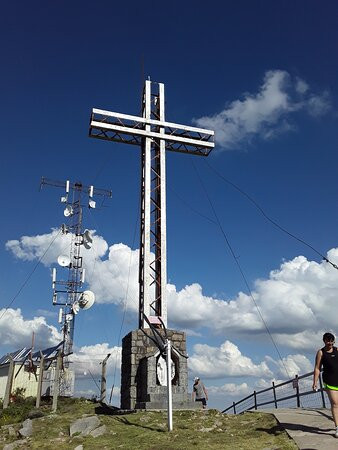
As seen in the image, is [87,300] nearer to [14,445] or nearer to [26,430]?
[26,430]

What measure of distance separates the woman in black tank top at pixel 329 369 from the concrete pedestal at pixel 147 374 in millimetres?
8446

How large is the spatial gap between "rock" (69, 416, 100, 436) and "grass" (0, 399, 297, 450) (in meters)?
0.25

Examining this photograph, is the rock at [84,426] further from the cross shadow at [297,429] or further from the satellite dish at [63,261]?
the satellite dish at [63,261]

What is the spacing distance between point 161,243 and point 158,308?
3029 millimetres

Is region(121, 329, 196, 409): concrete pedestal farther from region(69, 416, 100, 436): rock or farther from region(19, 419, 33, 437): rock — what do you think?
region(19, 419, 33, 437): rock

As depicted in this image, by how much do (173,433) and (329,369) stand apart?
464 cm

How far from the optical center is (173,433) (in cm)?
1143

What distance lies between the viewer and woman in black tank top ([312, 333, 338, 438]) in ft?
29.6

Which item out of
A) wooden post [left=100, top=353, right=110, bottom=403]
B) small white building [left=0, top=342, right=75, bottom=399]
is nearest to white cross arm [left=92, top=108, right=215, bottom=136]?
wooden post [left=100, top=353, right=110, bottom=403]

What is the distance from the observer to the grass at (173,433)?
403 inches

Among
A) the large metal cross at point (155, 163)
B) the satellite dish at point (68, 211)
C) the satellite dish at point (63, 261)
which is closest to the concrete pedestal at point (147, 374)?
the large metal cross at point (155, 163)

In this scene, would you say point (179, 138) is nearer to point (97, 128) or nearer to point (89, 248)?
point (97, 128)

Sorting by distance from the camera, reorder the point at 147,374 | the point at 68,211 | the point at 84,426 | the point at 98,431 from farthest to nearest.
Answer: the point at 68,211
the point at 147,374
the point at 84,426
the point at 98,431

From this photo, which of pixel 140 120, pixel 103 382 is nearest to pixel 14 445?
pixel 103 382
